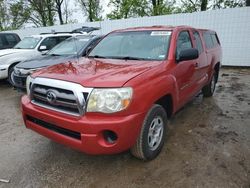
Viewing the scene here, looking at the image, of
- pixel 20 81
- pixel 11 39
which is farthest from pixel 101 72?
pixel 11 39

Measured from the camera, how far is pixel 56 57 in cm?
654

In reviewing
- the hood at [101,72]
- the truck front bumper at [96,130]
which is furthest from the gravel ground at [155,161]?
the hood at [101,72]

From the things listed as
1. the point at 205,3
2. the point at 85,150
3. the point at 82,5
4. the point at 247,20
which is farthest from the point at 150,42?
the point at 82,5

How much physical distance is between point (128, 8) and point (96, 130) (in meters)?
22.4

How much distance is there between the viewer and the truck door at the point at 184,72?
3.62 m

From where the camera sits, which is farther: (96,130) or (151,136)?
(151,136)

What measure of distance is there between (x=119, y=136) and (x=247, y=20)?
31.3ft

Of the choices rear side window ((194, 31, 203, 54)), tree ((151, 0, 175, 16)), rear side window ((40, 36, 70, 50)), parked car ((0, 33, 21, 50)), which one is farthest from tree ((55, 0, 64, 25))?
rear side window ((194, 31, 203, 54))

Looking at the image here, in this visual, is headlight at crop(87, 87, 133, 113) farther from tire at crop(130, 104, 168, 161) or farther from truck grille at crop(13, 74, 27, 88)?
truck grille at crop(13, 74, 27, 88)

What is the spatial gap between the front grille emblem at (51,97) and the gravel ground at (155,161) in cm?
91

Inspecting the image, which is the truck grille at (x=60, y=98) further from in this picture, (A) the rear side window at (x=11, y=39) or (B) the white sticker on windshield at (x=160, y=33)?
(A) the rear side window at (x=11, y=39)

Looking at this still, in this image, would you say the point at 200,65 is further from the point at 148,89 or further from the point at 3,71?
the point at 3,71

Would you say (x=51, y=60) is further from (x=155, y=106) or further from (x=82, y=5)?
(x=82, y=5)

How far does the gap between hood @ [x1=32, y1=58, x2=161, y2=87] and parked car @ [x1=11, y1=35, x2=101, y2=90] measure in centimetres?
237
